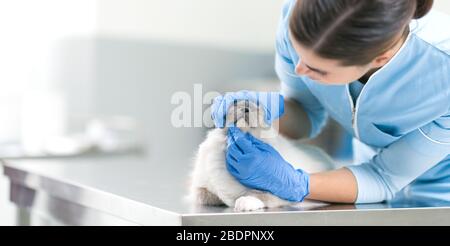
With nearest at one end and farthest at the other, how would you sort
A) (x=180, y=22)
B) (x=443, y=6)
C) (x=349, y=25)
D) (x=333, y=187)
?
1. (x=349, y=25)
2. (x=333, y=187)
3. (x=443, y=6)
4. (x=180, y=22)

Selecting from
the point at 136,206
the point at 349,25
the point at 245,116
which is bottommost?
the point at 136,206

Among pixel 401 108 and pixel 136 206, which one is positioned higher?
pixel 401 108

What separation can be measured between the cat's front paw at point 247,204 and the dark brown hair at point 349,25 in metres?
0.20

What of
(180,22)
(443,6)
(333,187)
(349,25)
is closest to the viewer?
(349,25)

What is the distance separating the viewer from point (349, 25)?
718 mm

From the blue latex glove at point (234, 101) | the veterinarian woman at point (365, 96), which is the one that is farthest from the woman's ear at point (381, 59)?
the blue latex glove at point (234, 101)

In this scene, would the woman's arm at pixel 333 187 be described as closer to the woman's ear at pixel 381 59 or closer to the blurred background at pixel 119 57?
the woman's ear at pixel 381 59

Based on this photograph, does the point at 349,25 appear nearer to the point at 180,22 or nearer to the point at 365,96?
the point at 365,96

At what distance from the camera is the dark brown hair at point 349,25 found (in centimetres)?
71

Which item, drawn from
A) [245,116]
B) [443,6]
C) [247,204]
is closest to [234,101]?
[245,116]

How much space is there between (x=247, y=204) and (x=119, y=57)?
239 cm

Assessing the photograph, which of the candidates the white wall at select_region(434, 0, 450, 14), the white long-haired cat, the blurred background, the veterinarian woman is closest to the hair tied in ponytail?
the veterinarian woman

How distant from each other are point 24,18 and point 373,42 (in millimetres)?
2324

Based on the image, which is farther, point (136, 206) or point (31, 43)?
point (31, 43)
